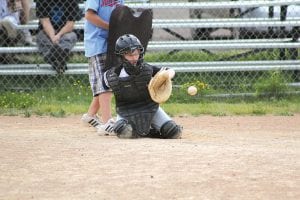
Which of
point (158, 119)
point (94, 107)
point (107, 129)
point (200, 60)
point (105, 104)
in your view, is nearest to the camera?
point (158, 119)

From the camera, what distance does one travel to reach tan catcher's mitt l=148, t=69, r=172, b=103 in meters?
7.70

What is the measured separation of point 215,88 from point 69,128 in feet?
9.83

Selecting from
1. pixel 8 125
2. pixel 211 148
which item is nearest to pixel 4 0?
pixel 8 125

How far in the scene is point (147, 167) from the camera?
19.0 ft

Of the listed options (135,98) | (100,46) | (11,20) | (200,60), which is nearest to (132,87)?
(135,98)

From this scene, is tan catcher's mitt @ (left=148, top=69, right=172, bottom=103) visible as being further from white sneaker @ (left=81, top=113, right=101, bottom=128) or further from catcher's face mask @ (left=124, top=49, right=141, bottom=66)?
white sneaker @ (left=81, top=113, right=101, bottom=128)

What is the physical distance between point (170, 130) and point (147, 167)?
209 centimetres

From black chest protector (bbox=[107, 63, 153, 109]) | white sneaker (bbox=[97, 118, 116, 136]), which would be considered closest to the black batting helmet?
black chest protector (bbox=[107, 63, 153, 109])

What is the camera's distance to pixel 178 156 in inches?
244

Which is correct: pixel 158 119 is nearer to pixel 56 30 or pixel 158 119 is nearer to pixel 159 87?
pixel 159 87

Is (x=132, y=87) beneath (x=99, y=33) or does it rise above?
beneath

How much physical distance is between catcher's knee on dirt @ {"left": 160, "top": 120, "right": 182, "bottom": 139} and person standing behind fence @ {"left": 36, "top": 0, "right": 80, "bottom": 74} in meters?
3.35

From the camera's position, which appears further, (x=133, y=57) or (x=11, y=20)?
(x=11, y=20)

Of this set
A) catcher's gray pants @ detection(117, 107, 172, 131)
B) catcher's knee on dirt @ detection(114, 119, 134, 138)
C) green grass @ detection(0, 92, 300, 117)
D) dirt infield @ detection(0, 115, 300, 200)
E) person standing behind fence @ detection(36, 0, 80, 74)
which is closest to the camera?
dirt infield @ detection(0, 115, 300, 200)
